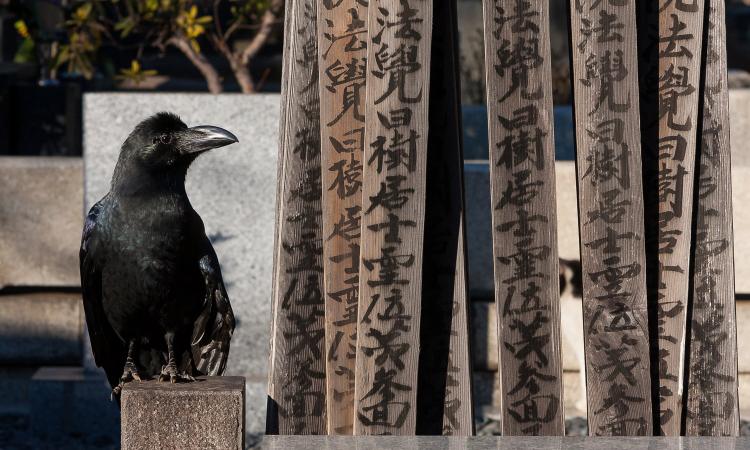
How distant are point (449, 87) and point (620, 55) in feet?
1.62

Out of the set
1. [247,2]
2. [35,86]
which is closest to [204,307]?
[247,2]

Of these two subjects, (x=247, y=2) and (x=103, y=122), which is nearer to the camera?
(x=103, y=122)

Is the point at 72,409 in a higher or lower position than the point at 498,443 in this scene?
lower

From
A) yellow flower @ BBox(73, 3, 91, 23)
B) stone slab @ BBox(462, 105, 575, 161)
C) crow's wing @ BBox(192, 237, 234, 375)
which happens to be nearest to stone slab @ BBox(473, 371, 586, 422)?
stone slab @ BBox(462, 105, 575, 161)

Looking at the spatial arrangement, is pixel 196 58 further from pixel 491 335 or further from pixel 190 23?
pixel 491 335

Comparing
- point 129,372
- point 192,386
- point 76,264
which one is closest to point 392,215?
point 192,386

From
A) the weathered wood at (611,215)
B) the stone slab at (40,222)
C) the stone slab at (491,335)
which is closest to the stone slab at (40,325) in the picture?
the stone slab at (40,222)

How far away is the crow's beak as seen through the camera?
4.02m

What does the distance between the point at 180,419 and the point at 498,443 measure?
876 millimetres

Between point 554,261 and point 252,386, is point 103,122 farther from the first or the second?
point 554,261

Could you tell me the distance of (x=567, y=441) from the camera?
10.3ft

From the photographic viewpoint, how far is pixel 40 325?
7.48 meters

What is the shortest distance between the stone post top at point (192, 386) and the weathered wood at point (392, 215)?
37 cm

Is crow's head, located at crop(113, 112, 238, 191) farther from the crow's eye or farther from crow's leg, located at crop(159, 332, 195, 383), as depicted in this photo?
crow's leg, located at crop(159, 332, 195, 383)
